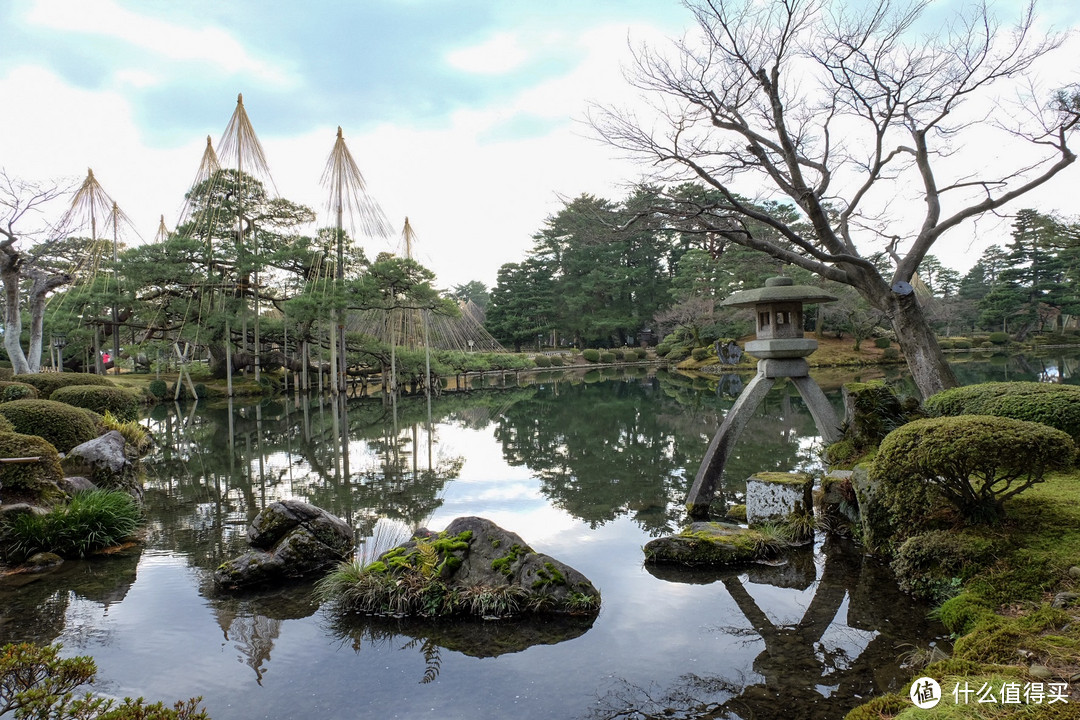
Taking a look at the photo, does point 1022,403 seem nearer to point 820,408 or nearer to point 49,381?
point 820,408

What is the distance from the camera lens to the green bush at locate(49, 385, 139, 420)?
11.3m

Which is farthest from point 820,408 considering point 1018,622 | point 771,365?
point 1018,622

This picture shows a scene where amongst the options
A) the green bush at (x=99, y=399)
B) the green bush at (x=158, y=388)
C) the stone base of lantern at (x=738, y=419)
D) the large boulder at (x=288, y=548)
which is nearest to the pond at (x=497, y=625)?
the large boulder at (x=288, y=548)

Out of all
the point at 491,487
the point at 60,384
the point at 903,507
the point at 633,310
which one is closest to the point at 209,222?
the point at 60,384

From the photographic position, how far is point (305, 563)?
5605 mm

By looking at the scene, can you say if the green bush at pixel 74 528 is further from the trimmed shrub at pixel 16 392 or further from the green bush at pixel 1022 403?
the green bush at pixel 1022 403

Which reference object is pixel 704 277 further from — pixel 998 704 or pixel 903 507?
pixel 998 704

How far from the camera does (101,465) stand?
25.7 ft

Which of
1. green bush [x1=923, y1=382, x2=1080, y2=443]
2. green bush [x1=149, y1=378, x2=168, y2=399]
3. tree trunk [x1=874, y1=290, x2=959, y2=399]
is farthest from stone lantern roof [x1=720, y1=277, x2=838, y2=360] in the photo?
green bush [x1=149, y1=378, x2=168, y2=399]

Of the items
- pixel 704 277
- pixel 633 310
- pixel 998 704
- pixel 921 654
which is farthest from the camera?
pixel 633 310

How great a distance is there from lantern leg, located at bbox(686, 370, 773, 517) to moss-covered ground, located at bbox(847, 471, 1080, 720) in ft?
8.54

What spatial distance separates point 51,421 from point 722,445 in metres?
8.97

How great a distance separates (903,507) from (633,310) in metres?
38.6

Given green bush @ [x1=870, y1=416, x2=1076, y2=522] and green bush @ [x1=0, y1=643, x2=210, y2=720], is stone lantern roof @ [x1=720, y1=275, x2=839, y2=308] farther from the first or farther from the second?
green bush @ [x1=0, y1=643, x2=210, y2=720]
